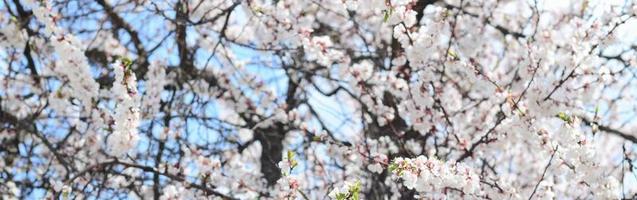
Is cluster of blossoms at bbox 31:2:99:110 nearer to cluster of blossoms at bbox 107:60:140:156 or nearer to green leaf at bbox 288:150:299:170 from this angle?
cluster of blossoms at bbox 107:60:140:156

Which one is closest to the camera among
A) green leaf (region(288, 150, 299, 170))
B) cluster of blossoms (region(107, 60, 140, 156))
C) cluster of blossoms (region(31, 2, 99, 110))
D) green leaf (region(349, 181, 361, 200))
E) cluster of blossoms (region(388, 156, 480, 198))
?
green leaf (region(349, 181, 361, 200))

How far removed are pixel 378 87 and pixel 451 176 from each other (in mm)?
2536

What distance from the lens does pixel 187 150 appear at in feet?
16.9

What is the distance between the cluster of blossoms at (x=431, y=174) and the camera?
341 cm

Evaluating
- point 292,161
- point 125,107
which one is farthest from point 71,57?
point 292,161

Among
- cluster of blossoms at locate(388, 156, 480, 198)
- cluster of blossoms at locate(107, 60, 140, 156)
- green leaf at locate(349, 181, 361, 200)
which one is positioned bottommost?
green leaf at locate(349, 181, 361, 200)

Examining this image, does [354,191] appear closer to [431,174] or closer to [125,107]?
[431,174]

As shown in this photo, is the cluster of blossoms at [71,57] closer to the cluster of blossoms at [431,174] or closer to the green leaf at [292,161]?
the green leaf at [292,161]

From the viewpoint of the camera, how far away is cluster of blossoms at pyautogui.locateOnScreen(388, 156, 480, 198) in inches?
134

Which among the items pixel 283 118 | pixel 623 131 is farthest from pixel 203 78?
pixel 623 131

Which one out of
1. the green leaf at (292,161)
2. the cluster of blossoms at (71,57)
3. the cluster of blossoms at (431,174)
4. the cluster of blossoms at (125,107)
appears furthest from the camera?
the cluster of blossoms at (71,57)

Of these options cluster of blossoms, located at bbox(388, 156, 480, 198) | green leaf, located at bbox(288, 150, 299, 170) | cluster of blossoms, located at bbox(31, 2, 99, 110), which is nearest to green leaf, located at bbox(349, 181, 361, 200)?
cluster of blossoms, located at bbox(388, 156, 480, 198)

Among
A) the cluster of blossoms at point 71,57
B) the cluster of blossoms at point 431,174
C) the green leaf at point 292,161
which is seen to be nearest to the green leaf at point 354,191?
the cluster of blossoms at point 431,174

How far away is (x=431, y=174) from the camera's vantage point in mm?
3566
